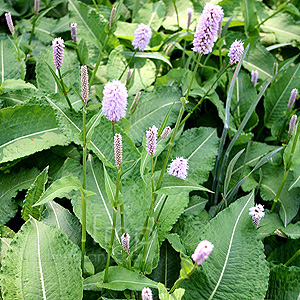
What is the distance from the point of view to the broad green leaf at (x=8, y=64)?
206cm

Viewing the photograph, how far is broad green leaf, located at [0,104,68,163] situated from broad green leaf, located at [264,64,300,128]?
48.3 inches

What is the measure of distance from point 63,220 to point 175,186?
0.60 meters


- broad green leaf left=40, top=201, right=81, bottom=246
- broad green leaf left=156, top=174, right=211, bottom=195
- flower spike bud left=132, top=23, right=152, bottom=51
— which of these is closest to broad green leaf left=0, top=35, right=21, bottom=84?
flower spike bud left=132, top=23, right=152, bottom=51

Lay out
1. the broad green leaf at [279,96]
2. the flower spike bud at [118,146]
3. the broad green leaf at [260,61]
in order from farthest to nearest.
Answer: the broad green leaf at [260,61] < the broad green leaf at [279,96] < the flower spike bud at [118,146]

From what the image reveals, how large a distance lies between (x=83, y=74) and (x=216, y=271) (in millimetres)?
860

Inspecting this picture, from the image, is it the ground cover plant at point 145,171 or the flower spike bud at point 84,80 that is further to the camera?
the ground cover plant at point 145,171

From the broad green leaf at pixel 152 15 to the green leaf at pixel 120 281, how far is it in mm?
1795

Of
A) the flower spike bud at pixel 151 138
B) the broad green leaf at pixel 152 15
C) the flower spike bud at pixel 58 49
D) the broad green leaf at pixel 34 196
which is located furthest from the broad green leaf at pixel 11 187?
the broad green leaf at pixel 152 15

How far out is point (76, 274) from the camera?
51.3 inches

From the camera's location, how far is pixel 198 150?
1.90m

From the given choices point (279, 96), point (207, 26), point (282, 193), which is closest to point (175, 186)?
point (207, 26)

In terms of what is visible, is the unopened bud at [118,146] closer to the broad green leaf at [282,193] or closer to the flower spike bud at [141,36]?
the flower spike bud at [141,36]

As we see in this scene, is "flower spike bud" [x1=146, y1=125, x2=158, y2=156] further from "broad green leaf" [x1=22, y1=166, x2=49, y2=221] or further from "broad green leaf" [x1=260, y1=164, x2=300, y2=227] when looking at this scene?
"broad green leaf" [x1=260, y1=164, x2=300, y2=227]

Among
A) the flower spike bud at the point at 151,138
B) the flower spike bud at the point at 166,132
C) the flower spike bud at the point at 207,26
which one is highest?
the flower spike bud at the point at 207,26
